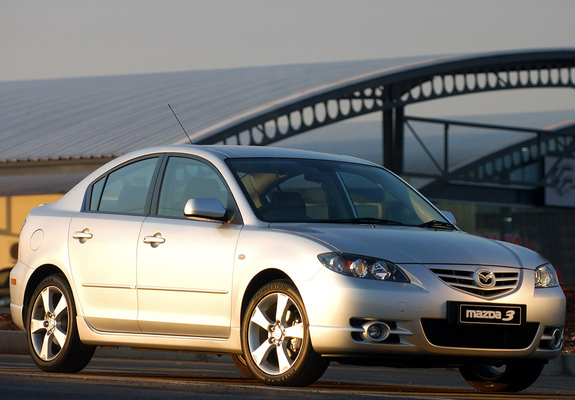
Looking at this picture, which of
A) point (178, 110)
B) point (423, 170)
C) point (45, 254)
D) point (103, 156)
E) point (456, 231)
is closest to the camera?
point (456, 231)

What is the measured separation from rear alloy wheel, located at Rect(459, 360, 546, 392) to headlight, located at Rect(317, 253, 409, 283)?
117cm

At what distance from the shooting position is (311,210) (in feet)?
23.9

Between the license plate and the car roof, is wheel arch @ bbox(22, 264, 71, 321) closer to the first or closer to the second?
the car roof

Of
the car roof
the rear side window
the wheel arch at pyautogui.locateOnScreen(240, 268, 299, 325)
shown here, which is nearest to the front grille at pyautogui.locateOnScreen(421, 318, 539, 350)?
the wheel arch at pyautogui.locateOnScreen(240, 268, 299, 325)

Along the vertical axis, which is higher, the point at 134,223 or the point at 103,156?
the point at 134,223

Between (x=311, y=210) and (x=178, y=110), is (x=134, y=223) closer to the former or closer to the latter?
(x=311, y=210)

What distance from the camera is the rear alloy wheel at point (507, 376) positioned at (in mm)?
7270

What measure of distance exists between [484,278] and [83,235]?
3.11 metres

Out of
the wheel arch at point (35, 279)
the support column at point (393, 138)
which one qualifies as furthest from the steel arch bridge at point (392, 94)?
the wheel arch at point (35, 279)

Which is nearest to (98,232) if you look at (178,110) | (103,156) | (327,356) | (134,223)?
(134,223)

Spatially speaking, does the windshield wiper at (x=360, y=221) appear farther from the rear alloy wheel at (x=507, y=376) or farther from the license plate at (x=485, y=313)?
the rear alloy wheel at (x=507, y=376)

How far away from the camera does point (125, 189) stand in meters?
8.16

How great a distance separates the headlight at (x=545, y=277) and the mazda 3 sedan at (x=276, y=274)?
0.01 metres

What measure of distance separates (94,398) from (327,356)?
1515 millimetres
